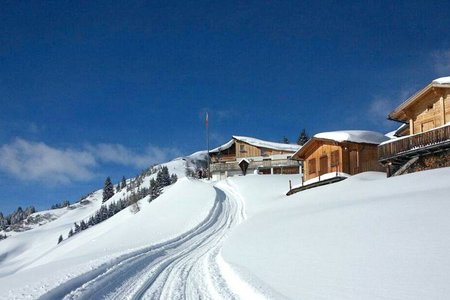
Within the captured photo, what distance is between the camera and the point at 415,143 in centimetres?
2528

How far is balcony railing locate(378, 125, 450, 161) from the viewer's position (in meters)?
22.8

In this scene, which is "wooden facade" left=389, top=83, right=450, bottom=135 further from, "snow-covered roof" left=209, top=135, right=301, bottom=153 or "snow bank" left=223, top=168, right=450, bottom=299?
"snow-covered roof" left=209, top=135, right=301, bottom=153

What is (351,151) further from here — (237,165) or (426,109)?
(237,165)

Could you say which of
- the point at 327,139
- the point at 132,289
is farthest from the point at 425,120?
the point at 132,289

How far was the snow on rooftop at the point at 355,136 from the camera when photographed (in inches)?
1352

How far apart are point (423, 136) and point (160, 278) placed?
19.8 meters

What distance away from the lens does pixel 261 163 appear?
62.3m

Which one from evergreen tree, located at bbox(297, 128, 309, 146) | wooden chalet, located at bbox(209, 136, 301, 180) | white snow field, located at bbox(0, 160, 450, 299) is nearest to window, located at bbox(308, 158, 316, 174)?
wooden chalet, located at bbox(209, 136, 301, 180)

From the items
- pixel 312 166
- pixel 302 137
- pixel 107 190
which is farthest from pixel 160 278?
pixel 107 190

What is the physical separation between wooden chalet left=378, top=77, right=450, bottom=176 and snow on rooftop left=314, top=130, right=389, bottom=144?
4.06m

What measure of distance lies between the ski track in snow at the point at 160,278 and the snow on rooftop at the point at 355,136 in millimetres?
19367

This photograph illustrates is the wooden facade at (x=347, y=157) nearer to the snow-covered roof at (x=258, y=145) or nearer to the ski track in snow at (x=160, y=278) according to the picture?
the ski track in snow at (x=160, y=278)

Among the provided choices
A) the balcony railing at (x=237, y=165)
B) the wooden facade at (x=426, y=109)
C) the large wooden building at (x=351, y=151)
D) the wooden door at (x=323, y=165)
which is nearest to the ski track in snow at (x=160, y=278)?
the wooden facade at (x=426, y=109)

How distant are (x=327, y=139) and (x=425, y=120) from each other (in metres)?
9.26
